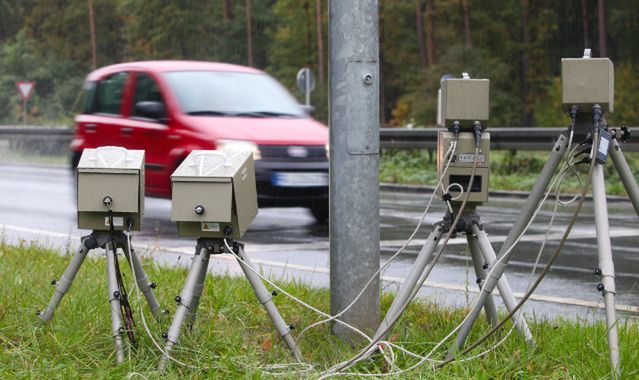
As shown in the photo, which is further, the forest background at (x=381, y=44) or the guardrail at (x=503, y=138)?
the forest background at (x=381, y=44)

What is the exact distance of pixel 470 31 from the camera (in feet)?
180

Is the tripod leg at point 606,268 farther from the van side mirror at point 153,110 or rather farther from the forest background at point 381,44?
the forest background at point 381,44

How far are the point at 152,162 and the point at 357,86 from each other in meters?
7.90

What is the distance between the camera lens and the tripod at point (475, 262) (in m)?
5.04

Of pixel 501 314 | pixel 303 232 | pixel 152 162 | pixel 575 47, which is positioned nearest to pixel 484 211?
pixel 303 232

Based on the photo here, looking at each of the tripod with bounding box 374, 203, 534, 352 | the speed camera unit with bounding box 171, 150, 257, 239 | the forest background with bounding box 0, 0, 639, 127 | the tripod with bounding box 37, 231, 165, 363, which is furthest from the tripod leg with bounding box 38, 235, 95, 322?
the forest background with bounding box 0, 0, 639, 127

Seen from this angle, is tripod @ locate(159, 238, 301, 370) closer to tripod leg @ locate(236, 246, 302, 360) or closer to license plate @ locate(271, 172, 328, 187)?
tripod leg @ locate(236, 246, 302, 360)

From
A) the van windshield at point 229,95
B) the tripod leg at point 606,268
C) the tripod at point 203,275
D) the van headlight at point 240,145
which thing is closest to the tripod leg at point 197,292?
the tripod at point 203,275

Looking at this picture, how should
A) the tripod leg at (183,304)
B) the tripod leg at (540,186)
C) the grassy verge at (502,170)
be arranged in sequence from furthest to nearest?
1. the grassy verge at (502,170)
2. the tripod leg at (183,304)
3. the tripod leg at (540,186)

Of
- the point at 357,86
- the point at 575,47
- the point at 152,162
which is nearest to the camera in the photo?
the point at 357,86

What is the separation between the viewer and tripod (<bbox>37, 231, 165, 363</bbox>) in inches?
200

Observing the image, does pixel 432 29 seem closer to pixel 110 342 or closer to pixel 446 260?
pixel 446 260

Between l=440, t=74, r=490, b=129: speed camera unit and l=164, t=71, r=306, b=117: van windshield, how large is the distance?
26.7 ft

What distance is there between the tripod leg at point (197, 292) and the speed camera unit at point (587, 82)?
170 cm
